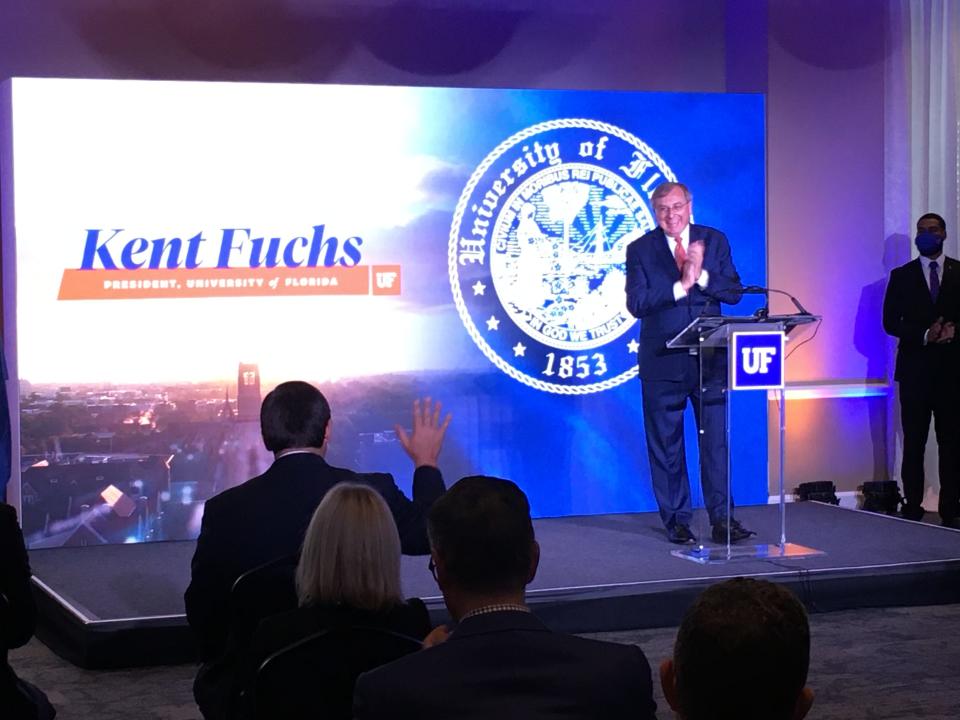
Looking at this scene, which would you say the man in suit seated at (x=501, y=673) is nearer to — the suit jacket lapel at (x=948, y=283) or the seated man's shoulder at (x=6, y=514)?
the seated man's shoulder at (x=6, y=514)

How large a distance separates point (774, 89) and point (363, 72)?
7.73 feet

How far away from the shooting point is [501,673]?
1.84 m

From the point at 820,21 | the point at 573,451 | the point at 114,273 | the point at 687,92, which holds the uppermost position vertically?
the point at 820,21

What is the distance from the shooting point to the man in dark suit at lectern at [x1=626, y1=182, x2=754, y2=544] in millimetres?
5996

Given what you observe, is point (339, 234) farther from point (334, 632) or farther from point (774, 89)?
point (334, 632)

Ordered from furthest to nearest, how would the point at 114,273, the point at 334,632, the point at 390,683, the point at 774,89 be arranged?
the point at 774,89, the point at 114,273, the point at 334,632, the point at 390,683

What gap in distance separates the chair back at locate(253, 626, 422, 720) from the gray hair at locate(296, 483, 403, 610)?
2.7 inches

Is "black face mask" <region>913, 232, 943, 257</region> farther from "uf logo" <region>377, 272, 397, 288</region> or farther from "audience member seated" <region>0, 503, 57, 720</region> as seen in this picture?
"audience member seated" <region>0, 503, 57, 720</region>

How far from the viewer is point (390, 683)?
1827 mm

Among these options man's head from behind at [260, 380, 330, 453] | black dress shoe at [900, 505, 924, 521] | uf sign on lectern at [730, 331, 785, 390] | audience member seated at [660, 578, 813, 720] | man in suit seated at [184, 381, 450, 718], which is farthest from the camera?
black dress shoe at [900, 505, 924, 521]

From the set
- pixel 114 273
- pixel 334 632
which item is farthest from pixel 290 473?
pixel 114 273

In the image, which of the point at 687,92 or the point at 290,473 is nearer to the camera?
the point at 290,473

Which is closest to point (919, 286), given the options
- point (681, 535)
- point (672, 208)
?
point (672, 208)

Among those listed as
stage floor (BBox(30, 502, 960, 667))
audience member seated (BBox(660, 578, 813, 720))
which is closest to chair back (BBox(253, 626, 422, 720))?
audience member seated (BBox(660, 578, 813, 720))
